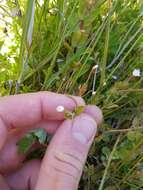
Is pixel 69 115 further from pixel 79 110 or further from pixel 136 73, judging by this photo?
pixel 136 73

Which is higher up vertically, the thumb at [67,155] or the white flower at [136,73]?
the white flower at [136,73]

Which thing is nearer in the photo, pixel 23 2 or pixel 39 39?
pixel 39 39

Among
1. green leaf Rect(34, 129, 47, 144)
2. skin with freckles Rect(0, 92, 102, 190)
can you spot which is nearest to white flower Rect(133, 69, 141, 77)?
skin with freckles Rect(0, 92, 102, 190)

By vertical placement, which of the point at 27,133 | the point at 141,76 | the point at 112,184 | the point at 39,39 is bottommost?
the point at 112,184

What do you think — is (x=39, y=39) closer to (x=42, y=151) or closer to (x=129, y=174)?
(x=42, y=151)

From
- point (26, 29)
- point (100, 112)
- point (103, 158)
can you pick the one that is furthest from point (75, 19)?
point (103, 158)

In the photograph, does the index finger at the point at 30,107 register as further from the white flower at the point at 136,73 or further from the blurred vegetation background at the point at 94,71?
the white flower at the point at 136,73

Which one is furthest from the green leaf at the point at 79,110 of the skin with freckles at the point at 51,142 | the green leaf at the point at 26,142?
the green leaf at the point at 26,142
